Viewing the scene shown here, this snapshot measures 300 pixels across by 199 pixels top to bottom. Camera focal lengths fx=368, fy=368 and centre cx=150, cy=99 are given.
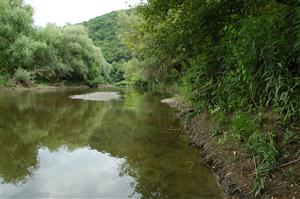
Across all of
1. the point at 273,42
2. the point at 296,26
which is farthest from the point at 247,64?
Result: the point at 296,26

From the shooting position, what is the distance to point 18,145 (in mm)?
9539

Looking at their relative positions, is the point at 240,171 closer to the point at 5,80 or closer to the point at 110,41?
the point at 5,80

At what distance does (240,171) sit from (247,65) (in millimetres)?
2479

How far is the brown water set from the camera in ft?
20.4

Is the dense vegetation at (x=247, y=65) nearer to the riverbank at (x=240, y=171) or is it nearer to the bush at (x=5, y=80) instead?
the riverbank at (x=240, y=171)

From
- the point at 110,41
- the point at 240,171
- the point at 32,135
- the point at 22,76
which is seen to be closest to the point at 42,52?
the point at 22,76

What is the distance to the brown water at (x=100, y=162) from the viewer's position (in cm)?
621

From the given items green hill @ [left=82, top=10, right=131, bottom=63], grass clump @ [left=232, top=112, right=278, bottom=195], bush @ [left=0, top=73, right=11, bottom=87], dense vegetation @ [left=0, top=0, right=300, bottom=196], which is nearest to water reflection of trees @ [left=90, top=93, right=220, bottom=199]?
grass clump @ [left=232, top=112, right=278, bottom=195]

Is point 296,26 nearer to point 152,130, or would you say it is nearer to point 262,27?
point 262,27

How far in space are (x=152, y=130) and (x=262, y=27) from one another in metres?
5.83

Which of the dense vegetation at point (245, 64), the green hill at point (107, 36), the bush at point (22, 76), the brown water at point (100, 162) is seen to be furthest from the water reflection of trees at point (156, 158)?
the green hill at point (107, 36)

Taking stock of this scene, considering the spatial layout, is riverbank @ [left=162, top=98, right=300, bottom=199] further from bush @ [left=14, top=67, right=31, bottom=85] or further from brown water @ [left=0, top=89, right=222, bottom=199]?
Result: bush @ [left=14, top=67, right=31, bottom=85]

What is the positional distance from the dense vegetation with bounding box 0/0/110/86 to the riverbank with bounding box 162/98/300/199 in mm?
32948

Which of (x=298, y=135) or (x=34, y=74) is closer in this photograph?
(x=298, y=135)
